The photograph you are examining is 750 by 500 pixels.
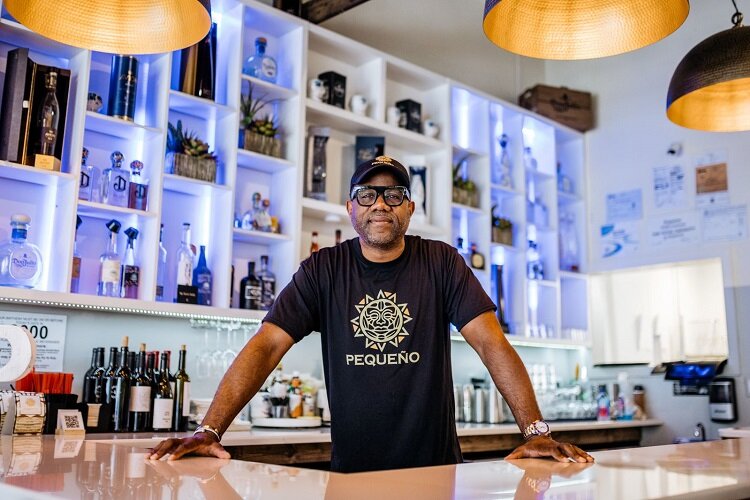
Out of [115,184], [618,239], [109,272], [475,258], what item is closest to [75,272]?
[109,272]

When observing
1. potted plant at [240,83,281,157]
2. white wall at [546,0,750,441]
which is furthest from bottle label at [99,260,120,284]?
white wall at [546,0,750,441]

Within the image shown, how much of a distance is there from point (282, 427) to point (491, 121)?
250cm

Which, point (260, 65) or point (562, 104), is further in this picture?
point (562, 104)

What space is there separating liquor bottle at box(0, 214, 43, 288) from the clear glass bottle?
2.03ft

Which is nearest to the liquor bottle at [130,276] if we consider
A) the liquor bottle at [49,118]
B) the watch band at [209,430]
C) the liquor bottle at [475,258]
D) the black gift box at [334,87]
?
the liquor bottle at [49,118]

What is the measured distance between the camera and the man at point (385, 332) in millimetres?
1973

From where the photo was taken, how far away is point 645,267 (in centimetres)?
479

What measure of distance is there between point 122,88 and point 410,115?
5.44 ft

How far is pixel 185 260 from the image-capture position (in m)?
3.31

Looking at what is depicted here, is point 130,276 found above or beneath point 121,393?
above

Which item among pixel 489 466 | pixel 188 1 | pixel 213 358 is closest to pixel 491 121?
pixel 213 358

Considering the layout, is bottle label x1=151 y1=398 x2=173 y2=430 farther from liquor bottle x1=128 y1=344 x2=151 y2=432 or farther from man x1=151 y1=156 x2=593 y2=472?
man x1=151 y1=156 x2=593 y2=472

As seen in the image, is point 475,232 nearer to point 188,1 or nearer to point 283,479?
point 188,1

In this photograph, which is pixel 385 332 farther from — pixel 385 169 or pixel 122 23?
pixel 122 23
